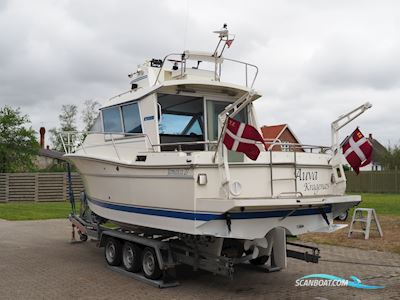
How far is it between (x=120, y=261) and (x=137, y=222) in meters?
1.40

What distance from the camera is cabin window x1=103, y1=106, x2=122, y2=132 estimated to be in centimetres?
902

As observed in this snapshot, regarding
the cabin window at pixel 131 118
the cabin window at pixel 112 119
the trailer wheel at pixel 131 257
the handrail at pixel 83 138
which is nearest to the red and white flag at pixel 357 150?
the handrail at pixel 83 138

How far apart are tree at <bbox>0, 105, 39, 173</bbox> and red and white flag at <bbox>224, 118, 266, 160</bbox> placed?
2803 cm

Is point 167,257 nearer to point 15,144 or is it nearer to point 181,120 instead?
point 181,120

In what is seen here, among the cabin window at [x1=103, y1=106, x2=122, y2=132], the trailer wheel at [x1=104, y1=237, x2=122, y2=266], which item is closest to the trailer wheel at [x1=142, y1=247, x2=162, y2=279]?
the trailer wheel at [x1=104, y1=237, x2=122, y2=266]

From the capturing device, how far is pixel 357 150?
25.9ft

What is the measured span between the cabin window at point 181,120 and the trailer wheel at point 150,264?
1.83 meters

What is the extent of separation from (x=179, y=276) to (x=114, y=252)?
1409mm

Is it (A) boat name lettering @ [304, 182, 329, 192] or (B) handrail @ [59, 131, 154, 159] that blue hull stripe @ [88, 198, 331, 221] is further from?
(B) handrail @ [59, 131, 154, 159]

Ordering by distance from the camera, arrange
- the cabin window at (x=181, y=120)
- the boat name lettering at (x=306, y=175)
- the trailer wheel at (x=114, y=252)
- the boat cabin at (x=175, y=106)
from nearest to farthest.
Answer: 1. the boat name lettering at (x=306, y=175)
2. the boat cabin at (x=175, y=106)
3. the cabin window at (x=181, y=120)
4. the trailer wheel at (x=114, y=252)

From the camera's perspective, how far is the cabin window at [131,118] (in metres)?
8.41

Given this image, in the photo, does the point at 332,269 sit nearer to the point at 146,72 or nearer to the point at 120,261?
the point at 120,261

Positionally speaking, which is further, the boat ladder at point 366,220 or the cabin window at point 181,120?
the boat ladder at point 366,220

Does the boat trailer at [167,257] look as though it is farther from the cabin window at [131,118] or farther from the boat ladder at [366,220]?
the boat ladder at [366,220]
